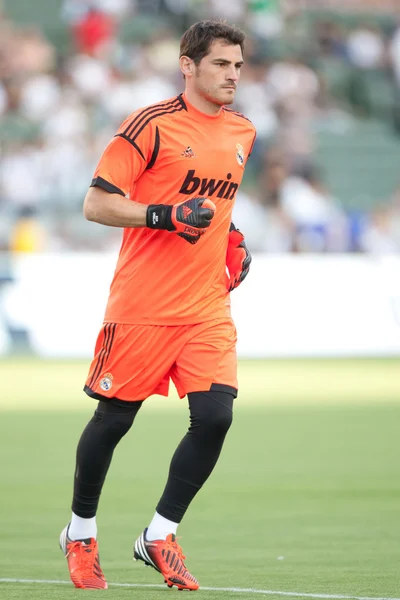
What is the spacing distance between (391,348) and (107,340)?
1371 centimetres

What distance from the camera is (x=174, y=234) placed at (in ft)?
20.1

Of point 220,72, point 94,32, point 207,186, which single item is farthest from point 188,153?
point 94,32

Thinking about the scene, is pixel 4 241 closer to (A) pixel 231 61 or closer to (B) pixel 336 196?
(B) pixel 336 196

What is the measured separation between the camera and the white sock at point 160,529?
19.7 feet

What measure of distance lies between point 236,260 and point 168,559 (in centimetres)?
148

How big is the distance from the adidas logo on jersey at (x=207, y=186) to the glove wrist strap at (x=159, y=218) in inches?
11.7

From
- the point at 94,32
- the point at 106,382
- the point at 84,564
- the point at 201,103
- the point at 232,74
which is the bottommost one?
the point at 84,564

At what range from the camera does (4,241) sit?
20.2m

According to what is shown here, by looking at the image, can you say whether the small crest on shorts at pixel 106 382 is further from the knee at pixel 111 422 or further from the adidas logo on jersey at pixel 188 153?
the adidas logo on jersey at pixel 188 153

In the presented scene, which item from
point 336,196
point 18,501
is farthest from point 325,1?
point 18,501

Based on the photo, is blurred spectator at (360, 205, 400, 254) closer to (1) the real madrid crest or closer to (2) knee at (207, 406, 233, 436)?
(1) the real madrid crest

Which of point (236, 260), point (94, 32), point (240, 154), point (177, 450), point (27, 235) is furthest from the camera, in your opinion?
point (94, 32)

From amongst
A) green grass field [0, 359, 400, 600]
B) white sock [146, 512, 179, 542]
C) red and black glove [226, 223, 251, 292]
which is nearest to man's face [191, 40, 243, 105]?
red and black glove [226, 223, 251, 292]

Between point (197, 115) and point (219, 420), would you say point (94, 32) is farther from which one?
point (219, 420)
